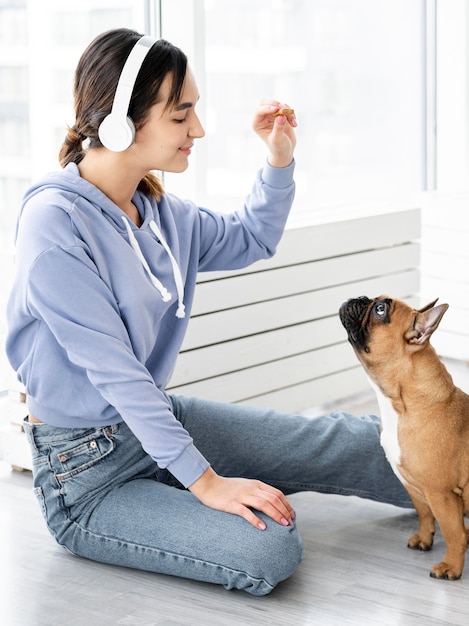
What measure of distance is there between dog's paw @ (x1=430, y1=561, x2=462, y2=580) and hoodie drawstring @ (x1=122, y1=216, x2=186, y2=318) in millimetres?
664

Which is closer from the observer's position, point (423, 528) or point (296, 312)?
point (423, 528)

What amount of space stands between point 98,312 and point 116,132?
1.01 ft

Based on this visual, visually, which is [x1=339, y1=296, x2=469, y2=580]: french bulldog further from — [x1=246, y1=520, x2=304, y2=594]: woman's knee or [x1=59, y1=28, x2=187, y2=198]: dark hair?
[x1=59, y1=28, x2=187, y2=198]: dark hair

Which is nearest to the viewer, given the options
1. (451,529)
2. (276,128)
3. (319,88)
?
(451,529)

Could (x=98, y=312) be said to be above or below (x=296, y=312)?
above

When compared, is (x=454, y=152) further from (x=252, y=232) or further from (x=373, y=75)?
(x=252, y=232)

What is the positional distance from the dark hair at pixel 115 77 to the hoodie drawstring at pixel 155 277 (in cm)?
19

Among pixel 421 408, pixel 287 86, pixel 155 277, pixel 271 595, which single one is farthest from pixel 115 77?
pixel 287 86

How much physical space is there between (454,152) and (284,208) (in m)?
2.10

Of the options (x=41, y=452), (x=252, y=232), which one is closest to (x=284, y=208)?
Result: (x=252, y=232)

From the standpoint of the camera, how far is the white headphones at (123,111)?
5.58 feet

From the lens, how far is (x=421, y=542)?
6.44 feet

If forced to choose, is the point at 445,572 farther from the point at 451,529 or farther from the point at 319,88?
the point at 319,88

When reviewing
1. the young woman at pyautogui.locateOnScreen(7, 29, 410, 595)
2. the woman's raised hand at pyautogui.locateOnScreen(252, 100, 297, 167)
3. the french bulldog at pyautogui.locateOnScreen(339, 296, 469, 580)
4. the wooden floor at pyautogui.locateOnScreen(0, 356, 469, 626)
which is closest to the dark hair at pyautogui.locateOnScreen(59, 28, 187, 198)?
the young woman at pyautogui.locateOnScreen(7, 29, 410, 595)
